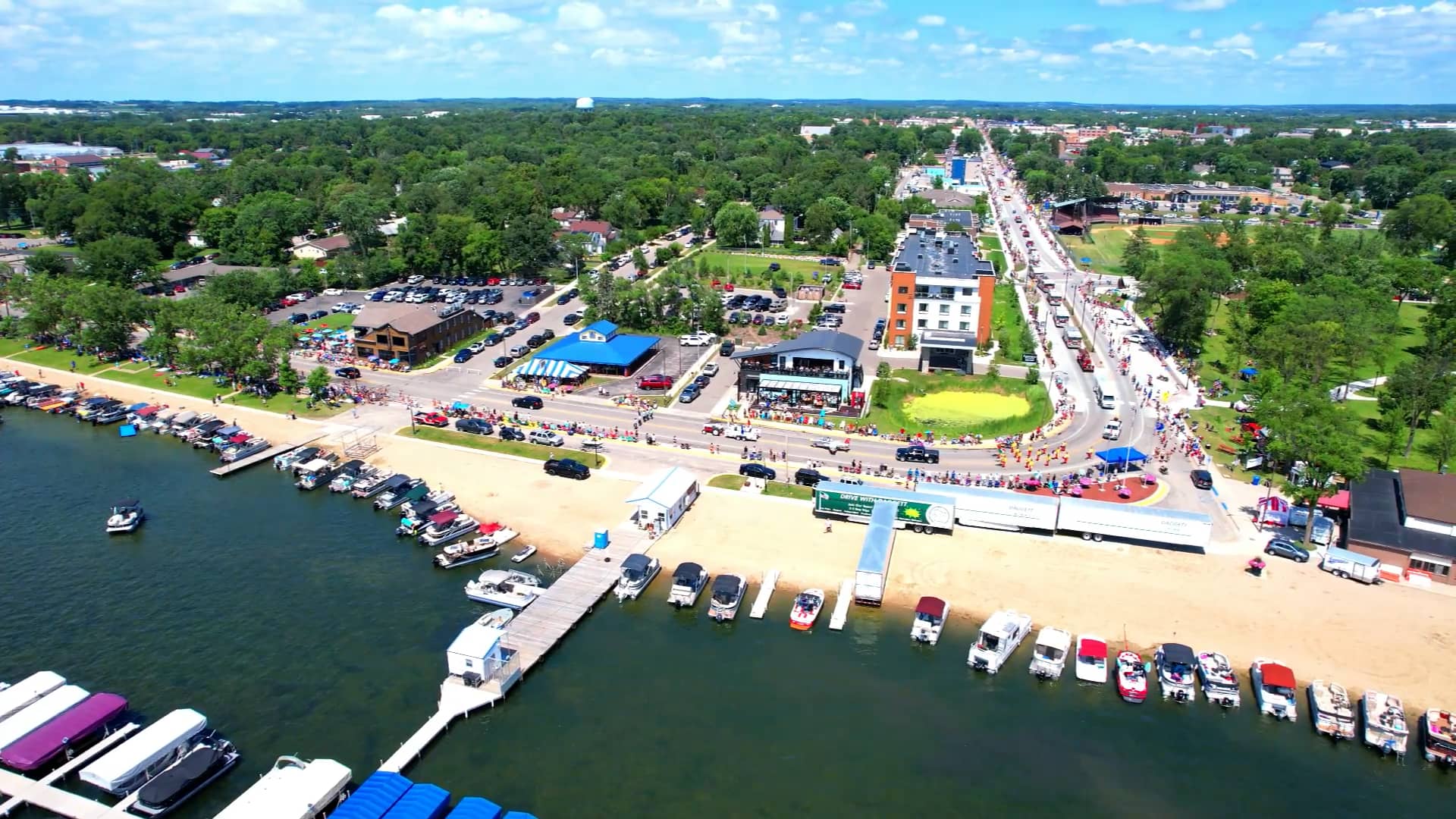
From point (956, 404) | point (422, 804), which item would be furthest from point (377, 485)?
point (956, 404)

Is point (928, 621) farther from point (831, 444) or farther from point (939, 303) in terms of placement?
point (939, 303)

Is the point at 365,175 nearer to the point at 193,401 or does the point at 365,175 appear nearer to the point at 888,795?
the point at 193,401

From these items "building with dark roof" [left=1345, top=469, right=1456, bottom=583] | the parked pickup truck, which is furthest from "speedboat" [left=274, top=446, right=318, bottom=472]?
"building with dark roof" [left=1345, top=469, right=1456, bottom=583]

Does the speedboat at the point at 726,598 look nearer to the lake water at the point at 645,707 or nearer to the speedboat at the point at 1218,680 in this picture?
the lake water at the point at 645,707

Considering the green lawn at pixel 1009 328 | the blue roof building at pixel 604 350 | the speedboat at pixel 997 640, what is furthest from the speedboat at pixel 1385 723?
the blue roof building at pixel 604 350

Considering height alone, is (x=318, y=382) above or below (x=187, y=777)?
above

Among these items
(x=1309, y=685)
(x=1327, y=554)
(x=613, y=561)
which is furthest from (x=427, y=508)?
(x=1327, y=554)

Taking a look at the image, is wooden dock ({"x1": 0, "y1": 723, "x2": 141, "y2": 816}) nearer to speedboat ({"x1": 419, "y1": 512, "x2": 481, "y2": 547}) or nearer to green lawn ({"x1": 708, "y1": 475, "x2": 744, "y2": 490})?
speedboat ({"x1": 419, "y1": 512, "x2": 481, "y2": 547})
